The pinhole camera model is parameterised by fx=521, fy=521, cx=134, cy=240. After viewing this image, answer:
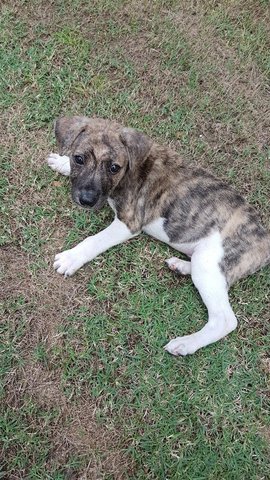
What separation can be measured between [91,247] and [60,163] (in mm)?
1129

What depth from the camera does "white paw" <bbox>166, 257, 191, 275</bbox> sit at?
226 inches

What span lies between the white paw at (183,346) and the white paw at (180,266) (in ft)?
2.43

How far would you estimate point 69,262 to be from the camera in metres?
5.56

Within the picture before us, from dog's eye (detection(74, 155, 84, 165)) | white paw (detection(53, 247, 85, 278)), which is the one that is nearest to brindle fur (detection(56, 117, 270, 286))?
dog's eye (detection(74, 155, 84, 165))

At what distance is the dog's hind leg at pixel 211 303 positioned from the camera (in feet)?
17.4

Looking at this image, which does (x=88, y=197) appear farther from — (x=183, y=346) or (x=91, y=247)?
(x=183, y=346)

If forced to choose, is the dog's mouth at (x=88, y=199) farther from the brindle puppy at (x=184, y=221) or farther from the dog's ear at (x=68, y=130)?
the dog's ear at (x=68, y=130)

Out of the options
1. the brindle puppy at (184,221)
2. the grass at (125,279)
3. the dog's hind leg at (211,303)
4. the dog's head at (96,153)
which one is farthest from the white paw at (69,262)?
the dog's hind leg at (211,303)

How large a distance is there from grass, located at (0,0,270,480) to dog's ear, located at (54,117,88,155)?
1.02 metres

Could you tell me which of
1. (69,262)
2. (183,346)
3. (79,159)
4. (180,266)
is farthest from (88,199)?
(183,346)

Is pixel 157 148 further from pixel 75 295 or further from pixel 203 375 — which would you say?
pixel 203 375

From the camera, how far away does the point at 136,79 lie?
6730 mm

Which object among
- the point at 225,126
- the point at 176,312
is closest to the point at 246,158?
the point at 225,126

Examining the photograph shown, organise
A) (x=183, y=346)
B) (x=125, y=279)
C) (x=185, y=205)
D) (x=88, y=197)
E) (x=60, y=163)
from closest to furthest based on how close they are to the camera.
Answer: (x=88, y=197)
(x=183, y=346)
(x=185, y=205)
(x=125, y=279)
(x=60, y=163)
